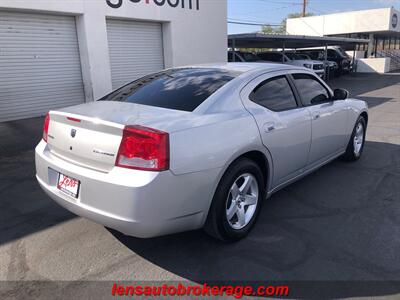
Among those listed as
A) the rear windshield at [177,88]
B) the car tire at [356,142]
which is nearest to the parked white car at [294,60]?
the car tire at [356,142]

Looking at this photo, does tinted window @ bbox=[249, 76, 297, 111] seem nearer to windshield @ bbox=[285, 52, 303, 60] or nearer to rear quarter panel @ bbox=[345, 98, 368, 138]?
rear quarter panel @ bbox=[345, 98, 368, 138]

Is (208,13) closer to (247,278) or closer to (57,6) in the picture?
(57,6)

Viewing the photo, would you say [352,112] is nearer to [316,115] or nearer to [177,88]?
[316,115]

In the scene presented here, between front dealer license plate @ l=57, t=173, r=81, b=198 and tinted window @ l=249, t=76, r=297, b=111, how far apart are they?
1766 mm

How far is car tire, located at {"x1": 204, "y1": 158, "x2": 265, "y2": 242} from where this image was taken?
9.93ft

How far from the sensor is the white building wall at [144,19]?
1014 centimetres

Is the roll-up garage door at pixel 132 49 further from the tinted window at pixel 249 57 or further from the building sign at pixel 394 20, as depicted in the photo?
the building sign at pixel 394 20

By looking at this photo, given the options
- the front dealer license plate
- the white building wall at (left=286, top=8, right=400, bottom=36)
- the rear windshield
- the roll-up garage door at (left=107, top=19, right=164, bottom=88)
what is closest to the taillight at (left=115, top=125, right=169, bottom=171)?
the front dealer license plate

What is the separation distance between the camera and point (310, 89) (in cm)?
445

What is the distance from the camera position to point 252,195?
3.45m

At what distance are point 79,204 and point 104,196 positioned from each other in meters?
0.32

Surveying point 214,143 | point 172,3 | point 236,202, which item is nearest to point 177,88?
point 214,143

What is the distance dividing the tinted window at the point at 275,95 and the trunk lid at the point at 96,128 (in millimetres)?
946

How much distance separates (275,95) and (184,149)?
5.03ft
